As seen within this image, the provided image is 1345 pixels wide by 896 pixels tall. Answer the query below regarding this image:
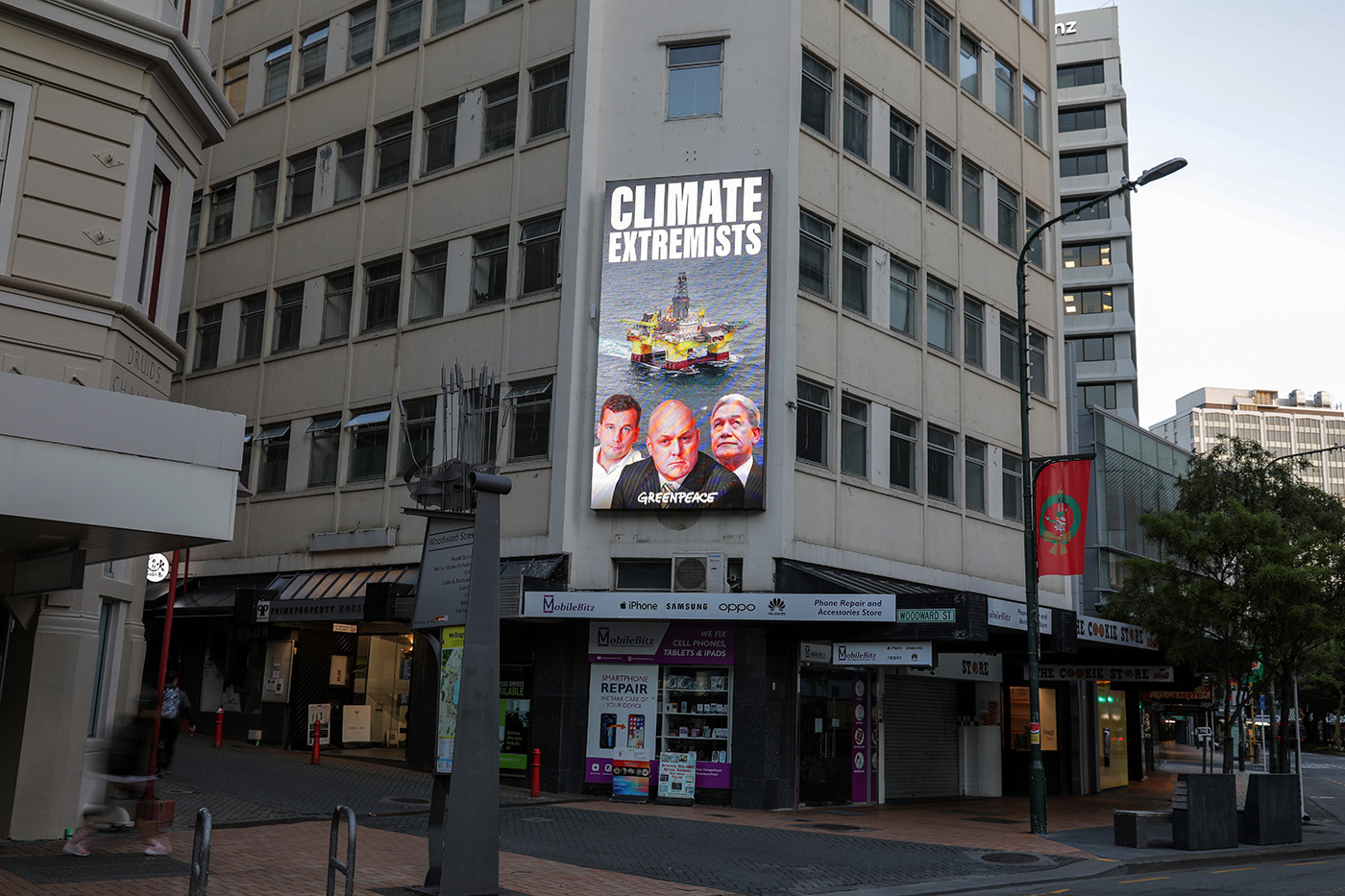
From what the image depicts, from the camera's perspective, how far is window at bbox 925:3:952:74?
28.8 meters

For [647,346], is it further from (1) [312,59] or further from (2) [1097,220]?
(2) [1097,220]

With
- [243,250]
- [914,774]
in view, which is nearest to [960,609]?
[914,774]

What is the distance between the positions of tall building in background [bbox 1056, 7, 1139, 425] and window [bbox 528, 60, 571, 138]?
40.5 meters

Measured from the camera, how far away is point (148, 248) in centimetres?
1525

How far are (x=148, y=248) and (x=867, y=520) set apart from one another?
1464 cm

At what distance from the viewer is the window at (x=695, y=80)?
2433 cm

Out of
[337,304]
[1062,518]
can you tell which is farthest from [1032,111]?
[337,304]

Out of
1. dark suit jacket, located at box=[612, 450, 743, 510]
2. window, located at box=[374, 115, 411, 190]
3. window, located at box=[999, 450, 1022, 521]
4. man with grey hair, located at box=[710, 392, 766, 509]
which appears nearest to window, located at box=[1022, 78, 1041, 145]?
window, located at box=[999, 450, 1022, 521]

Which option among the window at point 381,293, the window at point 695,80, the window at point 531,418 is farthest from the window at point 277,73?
the window at point 531,418

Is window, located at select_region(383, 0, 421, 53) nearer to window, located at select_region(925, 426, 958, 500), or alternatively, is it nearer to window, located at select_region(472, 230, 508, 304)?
window, located at select_region(472, 230, 508, 304)

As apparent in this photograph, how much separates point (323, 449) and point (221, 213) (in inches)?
336

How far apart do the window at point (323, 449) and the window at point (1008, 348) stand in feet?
52.1

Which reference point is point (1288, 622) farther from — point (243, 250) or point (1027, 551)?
point (243, 250)

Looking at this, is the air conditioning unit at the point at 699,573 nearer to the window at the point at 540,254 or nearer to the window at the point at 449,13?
the window at the point at 540,254
